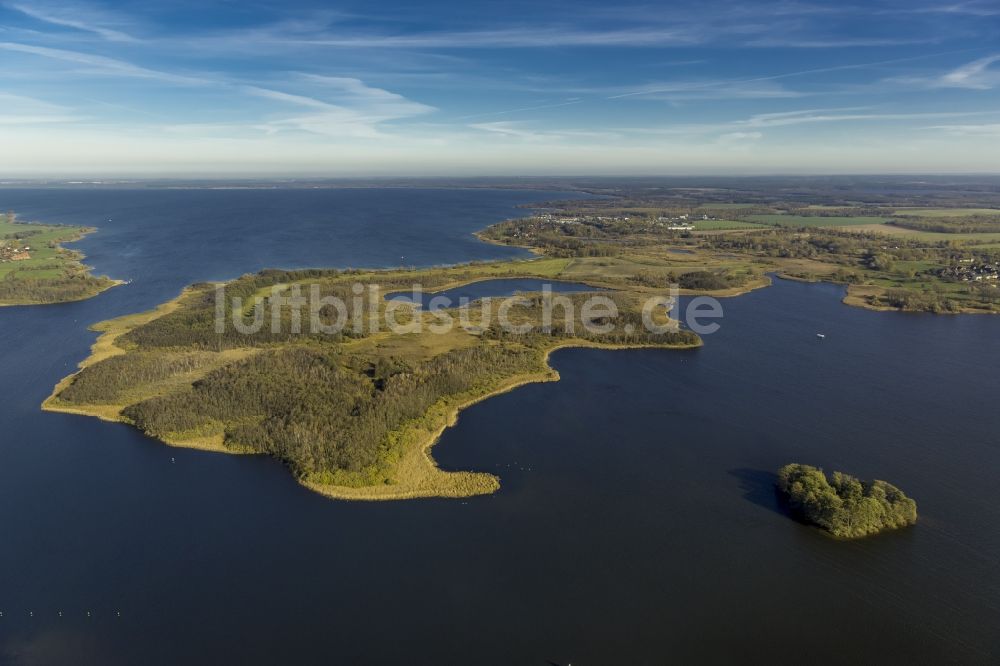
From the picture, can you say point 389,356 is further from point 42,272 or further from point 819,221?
point 819,221

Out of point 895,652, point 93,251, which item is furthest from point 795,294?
point 93,251

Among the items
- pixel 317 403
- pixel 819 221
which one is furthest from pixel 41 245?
pixel 819 221

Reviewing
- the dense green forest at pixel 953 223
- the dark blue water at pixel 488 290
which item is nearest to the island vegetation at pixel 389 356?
the dark blue water at pixel 488 290

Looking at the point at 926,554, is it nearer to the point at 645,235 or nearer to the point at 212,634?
the point at 212,634

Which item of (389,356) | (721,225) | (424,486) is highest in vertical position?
(721,225)

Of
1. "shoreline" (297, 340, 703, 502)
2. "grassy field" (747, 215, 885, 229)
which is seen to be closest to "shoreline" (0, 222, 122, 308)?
"shoreline" (297, 340, 703, 502)

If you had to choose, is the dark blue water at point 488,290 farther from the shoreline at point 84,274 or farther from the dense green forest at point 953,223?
the dense green forest at point 953,223
